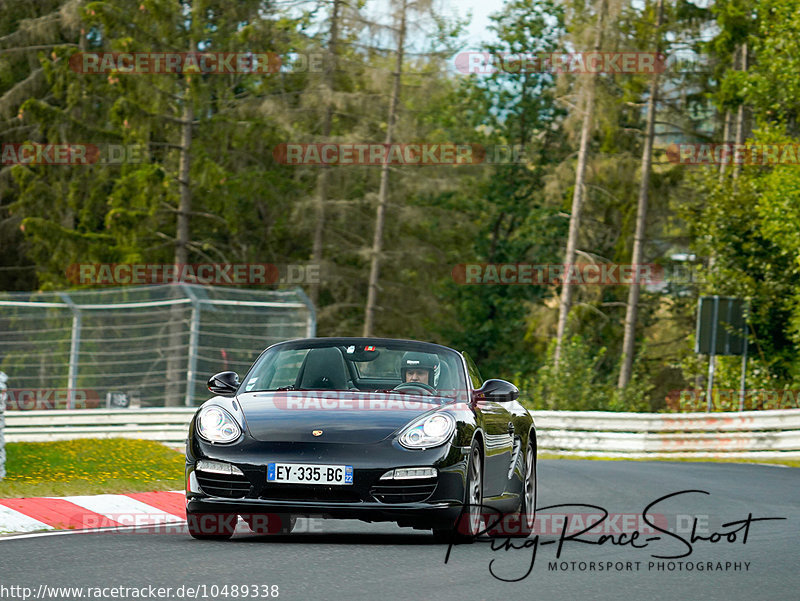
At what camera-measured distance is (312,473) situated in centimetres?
867

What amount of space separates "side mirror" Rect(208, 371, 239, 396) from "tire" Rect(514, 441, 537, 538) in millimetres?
2310

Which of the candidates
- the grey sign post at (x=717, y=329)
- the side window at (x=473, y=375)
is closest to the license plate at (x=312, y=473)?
the side window at (x=473, y=375)

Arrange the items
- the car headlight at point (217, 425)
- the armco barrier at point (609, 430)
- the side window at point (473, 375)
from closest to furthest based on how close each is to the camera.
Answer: the car headlight at point (217, 425), the side window at point (473, 375), the armco barrier at point (609, 430)

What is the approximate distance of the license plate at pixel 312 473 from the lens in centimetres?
866

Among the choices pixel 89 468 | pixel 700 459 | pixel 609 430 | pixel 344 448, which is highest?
pixel 344 448

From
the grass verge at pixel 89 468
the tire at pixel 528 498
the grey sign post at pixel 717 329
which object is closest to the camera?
the tire at pixel 528 498

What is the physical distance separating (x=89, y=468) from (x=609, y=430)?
1354 centimetres

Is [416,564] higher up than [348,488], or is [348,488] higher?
[348,488]

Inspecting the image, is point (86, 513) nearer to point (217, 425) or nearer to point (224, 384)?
point (224, 384)

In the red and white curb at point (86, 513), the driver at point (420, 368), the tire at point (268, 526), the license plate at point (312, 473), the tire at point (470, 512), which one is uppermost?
the driver at point (420, 368)

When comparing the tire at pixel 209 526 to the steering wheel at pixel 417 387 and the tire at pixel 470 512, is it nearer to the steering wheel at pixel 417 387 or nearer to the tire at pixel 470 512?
the tire at pixel 470 512

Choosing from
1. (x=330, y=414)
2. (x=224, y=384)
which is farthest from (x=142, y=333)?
(x=330, y=414)

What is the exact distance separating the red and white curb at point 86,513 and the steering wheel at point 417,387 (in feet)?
6.60

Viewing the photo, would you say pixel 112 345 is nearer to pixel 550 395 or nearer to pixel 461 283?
pixel 550 395
